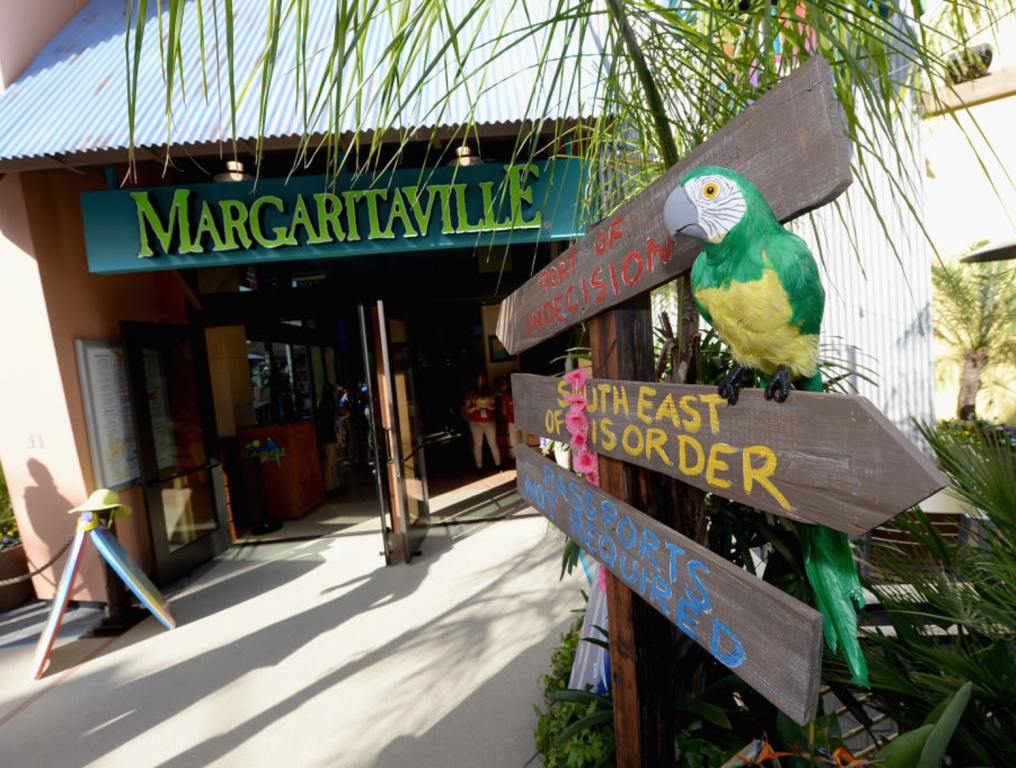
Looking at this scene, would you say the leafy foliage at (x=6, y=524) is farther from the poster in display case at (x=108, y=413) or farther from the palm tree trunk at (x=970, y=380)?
the palm tree trunk at (x=970, y=380)

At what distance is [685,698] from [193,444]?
465 cm

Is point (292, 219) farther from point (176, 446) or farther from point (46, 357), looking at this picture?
point (176, 446)

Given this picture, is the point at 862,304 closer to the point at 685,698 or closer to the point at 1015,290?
the point at 1015,290

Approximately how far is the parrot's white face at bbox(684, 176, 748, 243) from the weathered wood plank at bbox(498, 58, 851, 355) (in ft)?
0.26

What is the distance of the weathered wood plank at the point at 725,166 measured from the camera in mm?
812

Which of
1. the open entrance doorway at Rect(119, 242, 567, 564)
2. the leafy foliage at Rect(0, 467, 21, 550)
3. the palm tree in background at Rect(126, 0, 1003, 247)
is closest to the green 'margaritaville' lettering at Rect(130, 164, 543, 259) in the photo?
the open entrance doorway at Rect(119, 242, 567, 564)

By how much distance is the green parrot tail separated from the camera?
2.82 ft

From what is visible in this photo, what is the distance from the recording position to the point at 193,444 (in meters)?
4.93

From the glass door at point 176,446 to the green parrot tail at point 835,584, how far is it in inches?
183

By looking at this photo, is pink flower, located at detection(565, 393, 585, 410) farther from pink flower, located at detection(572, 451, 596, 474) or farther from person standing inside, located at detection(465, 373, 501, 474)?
person standing inside, located at detection(465, 373, 501, 474)

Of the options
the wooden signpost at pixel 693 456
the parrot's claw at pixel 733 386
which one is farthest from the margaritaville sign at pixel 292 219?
the parrot's claw at pixel 733 386

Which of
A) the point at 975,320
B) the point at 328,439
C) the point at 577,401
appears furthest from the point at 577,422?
the point at 975,320

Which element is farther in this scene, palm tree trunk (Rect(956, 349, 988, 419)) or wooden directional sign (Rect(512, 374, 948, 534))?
palm tree trunk (Rect(956, 349, 988, 419))

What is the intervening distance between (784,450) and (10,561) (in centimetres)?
557
